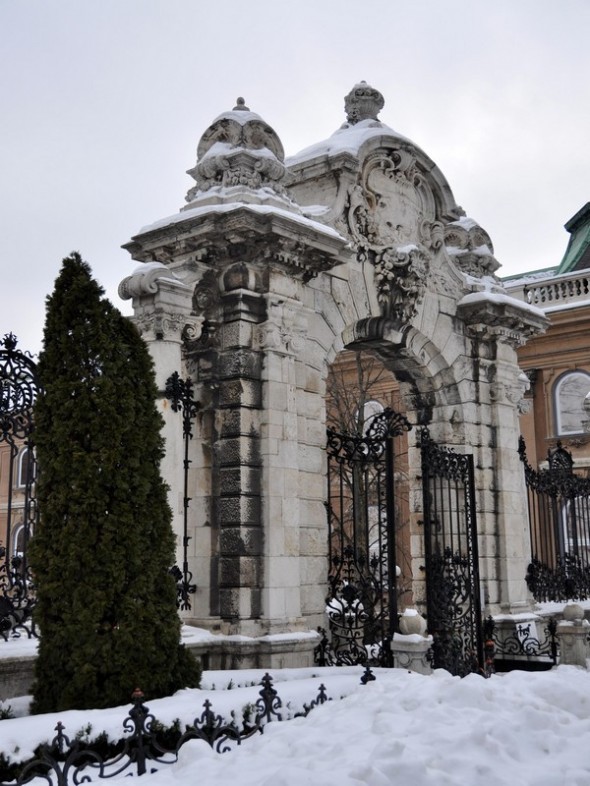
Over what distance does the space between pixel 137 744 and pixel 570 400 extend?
60.9ft

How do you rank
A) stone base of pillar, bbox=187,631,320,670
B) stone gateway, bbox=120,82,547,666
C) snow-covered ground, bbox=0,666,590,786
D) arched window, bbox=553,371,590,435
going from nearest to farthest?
1. snow-covered ground, bbox=0,666,590,786
2. stone base of pillar, bbox=187,631,320,670
3. stone gateway, bbox=120,82,547,666
4. arched window, bbox=553,371,590,435

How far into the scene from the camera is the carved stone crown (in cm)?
1005

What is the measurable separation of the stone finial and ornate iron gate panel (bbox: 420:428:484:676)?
4265mm

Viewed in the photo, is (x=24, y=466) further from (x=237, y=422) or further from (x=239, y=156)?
(x=239, y=156)

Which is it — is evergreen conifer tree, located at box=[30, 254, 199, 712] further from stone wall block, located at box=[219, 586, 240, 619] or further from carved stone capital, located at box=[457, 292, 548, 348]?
carved stone capital, located at box=[457, 292, 548, 348]

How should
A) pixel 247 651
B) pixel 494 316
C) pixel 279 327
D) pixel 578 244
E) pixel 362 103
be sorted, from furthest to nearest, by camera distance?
pixel 578 244 < pixel 494 316 < pixel 362 103 < pixel 279 327 < pixel 247 651

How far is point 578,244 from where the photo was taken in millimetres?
25703

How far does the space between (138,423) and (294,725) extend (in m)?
2.61

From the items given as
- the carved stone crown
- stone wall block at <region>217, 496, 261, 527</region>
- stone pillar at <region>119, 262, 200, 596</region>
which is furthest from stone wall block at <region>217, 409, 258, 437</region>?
the carved stone crown

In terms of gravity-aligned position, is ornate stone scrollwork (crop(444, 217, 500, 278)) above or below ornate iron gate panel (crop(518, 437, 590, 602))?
above

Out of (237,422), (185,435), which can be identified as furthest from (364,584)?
(185,435)

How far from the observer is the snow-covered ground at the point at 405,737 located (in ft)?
16.7

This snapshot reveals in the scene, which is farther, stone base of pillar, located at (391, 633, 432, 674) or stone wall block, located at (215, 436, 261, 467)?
stone base of pillar, located at (391, 633, 432, 674)

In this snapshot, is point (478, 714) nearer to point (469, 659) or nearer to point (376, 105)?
point (469, 659)
